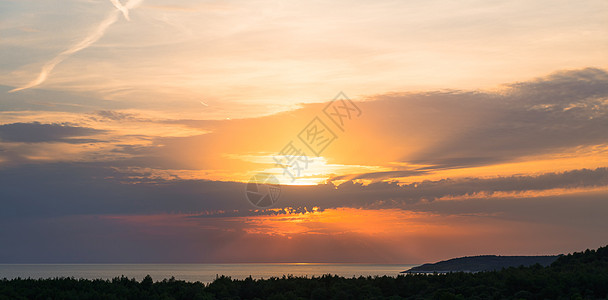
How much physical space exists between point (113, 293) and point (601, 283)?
130 ft

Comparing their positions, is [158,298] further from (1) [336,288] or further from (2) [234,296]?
(1) [336,288]

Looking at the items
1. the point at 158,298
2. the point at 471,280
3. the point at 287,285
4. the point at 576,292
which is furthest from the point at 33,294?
the point at 576,292

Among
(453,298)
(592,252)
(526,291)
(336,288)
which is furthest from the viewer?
(592,252)

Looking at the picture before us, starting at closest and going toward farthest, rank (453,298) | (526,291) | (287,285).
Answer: (453,298)
(526,291)
(287,285)

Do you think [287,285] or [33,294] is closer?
[33,294]

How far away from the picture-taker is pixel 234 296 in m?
50.9

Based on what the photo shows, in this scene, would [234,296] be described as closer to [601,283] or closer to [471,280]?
[471,280]

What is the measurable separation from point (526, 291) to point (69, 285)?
126ft

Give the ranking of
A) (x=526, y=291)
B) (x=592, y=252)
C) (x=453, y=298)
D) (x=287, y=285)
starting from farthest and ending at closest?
(x=592, y=252) < (x=287, y=285) < (x=526, y=291) < (x=453, y=298)

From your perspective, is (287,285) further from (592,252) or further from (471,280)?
(592,252)

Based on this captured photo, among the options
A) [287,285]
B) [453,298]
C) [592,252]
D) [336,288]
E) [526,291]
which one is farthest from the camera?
[592,252]

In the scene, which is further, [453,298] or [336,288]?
[336,288]

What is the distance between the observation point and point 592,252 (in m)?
88.9

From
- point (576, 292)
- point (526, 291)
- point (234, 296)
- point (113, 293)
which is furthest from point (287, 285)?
point (576, 292)
